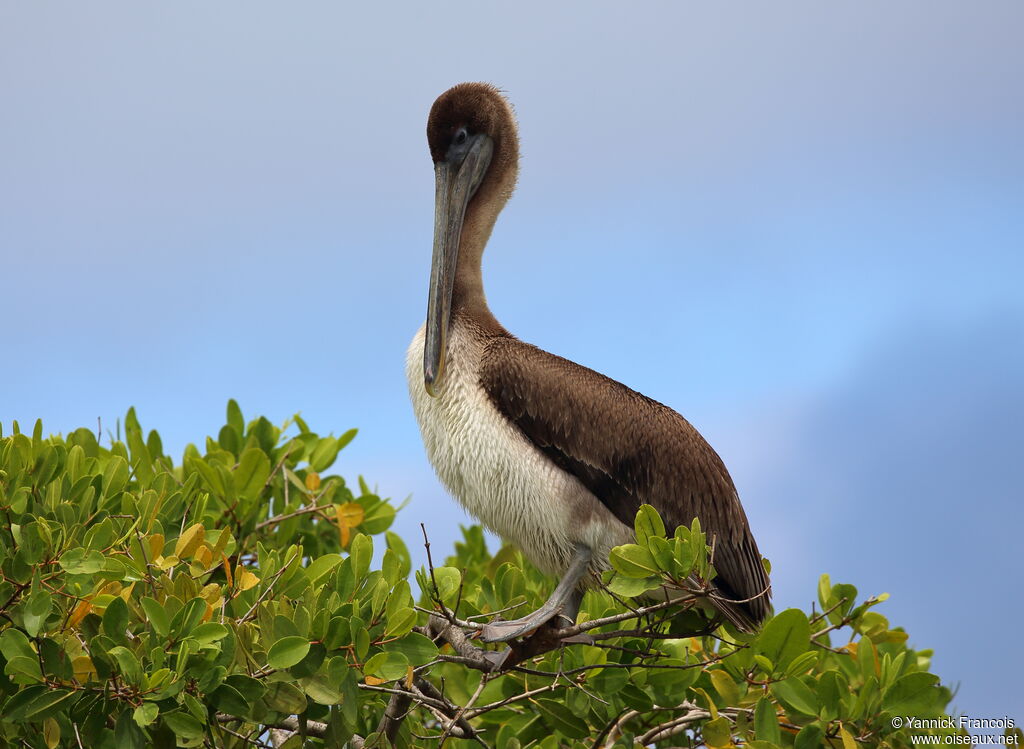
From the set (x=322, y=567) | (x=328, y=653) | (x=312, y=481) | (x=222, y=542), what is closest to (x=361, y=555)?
(x=322, y=567)

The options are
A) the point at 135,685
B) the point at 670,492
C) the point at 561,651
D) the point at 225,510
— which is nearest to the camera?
the point at 135,685

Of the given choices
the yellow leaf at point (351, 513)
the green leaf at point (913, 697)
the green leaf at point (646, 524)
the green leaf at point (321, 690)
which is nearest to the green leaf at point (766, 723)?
the green leaf at point (913, 697)

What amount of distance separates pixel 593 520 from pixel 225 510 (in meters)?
1.88

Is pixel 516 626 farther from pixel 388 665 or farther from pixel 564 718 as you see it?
pixel 388 665

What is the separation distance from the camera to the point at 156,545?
3.46 meters

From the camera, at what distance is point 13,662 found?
10.0ft

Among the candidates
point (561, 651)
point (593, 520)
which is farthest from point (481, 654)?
point (593, 520)

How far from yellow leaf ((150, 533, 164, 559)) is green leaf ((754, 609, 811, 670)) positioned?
1.98 metres

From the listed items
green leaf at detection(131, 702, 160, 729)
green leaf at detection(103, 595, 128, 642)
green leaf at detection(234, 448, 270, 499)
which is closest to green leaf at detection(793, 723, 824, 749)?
green leaf at detection(131, 702, 160, 729)

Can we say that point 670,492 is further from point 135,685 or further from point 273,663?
point 135,685

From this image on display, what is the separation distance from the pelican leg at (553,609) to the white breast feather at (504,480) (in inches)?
1.9

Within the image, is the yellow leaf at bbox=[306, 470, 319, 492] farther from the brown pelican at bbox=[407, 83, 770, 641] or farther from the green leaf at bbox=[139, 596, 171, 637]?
the green leaf at bbox=[139, 596, 171, 637]

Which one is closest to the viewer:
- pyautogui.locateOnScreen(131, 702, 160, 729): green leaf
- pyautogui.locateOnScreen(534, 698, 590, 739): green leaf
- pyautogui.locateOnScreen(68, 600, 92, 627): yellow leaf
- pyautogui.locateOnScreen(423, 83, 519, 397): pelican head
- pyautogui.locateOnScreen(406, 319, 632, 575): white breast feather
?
pyautogui.locateOnScreen(131, 702, 160, 729): green leaf

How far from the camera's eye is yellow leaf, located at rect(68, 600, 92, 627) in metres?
3.27
